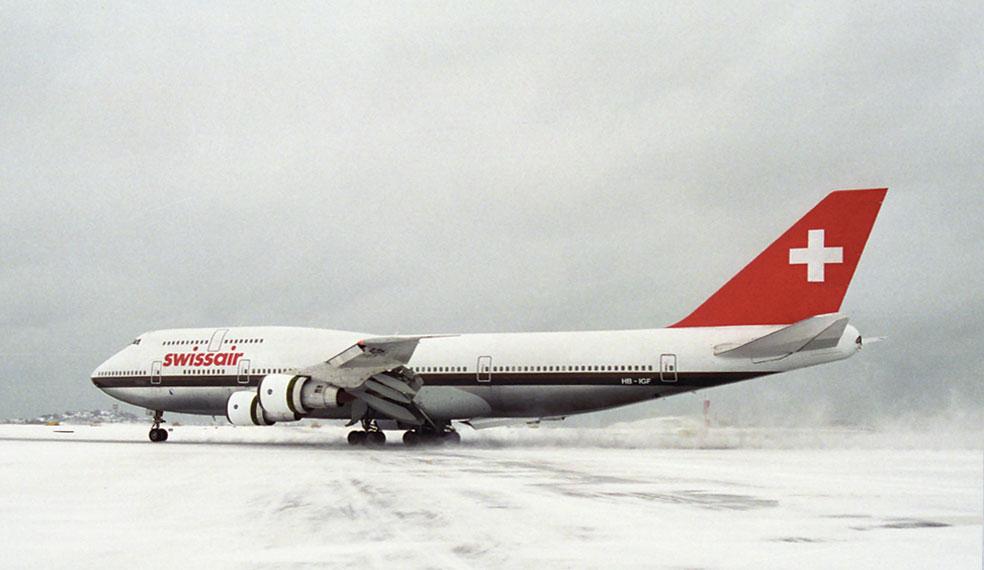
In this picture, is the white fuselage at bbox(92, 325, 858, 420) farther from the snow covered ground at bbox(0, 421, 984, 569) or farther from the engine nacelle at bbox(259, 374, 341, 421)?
the snow covered ground at bbox(0, 421, 984, 569)

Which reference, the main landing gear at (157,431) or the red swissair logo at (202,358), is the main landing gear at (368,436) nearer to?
the red swissair logo at (202,358)

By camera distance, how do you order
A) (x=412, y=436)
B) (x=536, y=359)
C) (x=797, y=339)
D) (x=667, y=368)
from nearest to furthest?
(x=797, y=339)
(x=667, y=368)
(x=536, y=359)
(x=412, y=436)

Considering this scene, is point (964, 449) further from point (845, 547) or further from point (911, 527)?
point (845, 547)

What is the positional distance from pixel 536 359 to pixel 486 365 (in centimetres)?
174

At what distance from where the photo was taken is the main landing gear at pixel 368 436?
86.3 feet

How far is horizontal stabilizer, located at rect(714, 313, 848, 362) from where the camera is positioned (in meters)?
21.0

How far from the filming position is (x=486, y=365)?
25344 millimetres

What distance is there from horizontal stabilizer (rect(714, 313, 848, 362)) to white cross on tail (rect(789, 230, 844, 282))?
4.74 feet

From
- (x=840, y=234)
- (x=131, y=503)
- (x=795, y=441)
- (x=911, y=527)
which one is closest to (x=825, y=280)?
(x=840, y=234)

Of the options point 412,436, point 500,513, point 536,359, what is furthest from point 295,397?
point 500,513

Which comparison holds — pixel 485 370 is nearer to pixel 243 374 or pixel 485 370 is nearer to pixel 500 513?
pixel 243 374

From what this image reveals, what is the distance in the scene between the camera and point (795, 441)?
2427 centimetres

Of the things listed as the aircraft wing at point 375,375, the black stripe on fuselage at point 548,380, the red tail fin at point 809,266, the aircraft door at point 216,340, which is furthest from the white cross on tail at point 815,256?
the aircraft door at point 216,340

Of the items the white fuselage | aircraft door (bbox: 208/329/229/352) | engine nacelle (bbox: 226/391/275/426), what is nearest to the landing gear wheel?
the white fuselage
